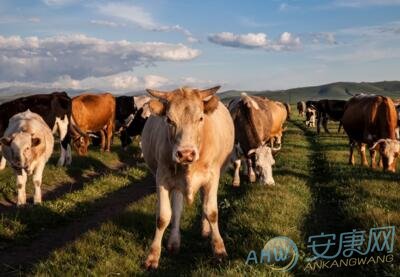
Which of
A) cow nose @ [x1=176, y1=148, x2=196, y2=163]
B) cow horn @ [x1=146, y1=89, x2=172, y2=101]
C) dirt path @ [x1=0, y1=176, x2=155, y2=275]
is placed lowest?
dirt path @ [x1=0, y1=176, x2=155, y2=275]

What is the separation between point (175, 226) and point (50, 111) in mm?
11012

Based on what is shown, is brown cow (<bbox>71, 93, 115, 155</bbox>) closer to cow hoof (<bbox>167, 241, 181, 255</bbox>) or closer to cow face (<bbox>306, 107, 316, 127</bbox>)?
cow hoof (<bbox>167, 241, 181, 255</bbox>)

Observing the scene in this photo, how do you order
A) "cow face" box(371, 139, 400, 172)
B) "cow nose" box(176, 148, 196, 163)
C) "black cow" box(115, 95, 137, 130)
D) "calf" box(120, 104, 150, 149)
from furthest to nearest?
"black cow" box(115, 95, 137, 130) → "calf" box(120, 104, 150, 149) → "cow face" box(371, 139, 400, 172) → "cow nose" box(176, 148, 196, 163)

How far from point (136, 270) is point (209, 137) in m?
2.28

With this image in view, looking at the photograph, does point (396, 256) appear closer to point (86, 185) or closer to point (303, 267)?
point (303, 267)

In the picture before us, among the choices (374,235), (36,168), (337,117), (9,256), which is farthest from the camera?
(337,117)

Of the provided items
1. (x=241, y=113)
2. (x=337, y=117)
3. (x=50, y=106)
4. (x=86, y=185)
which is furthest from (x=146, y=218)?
(x=337, y=117)

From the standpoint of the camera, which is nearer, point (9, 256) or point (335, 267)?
point (335, 267)

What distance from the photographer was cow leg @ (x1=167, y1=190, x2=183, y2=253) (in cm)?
717

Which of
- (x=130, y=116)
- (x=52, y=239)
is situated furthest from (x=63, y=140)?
(x=130, y=116)

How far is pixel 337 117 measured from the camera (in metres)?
38.1

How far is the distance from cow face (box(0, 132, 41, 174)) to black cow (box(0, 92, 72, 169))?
5287mm

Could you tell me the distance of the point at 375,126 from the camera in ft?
54.9

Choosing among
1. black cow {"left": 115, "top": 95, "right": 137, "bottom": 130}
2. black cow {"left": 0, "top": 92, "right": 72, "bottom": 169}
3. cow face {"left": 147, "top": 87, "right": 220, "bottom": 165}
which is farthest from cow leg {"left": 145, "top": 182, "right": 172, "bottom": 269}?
black cow {"left": 115, "top": 95, "right": 137, "bottom": 130}
